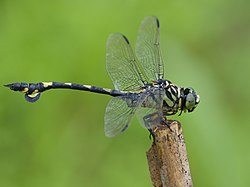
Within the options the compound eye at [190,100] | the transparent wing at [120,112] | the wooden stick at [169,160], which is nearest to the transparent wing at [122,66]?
the transparent wing at [120,112]

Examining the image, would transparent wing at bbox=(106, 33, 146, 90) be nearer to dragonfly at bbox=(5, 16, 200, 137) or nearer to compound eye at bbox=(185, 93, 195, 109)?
dragonfly at bbox=(5, 16, 200, 137)

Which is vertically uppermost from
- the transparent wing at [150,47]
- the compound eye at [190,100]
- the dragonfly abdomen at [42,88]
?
the transparent wing at [150,47]

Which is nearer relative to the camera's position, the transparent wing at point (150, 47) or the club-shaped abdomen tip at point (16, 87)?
the club-shaped abdomen tip at point (16, 87)

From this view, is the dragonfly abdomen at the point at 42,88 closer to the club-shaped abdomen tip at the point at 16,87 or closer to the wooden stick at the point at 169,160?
the club-shaped abdomen tip at the point at 16,87

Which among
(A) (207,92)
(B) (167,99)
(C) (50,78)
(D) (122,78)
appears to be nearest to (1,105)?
(C) (50,78)

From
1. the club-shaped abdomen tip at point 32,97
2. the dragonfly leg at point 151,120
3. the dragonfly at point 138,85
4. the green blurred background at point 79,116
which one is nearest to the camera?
the dragonfly leg at point 151,120

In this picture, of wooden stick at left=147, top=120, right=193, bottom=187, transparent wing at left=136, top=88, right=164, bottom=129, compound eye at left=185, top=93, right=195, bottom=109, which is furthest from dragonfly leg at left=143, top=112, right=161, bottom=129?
compound eye at left=185, top=93, right=195, bottom=109

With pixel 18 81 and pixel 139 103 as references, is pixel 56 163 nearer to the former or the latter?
pixel 18 81
